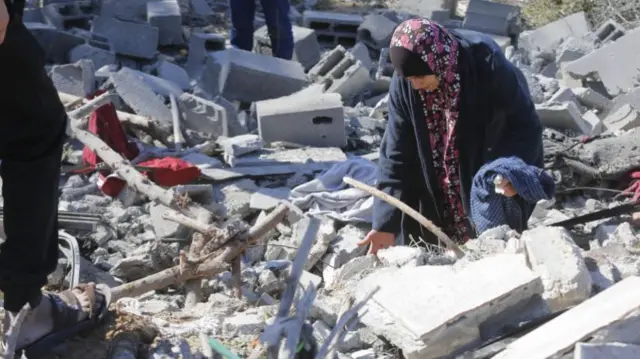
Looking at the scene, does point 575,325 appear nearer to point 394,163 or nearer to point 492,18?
point 394,163

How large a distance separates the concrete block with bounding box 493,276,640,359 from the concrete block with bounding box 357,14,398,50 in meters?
7.62

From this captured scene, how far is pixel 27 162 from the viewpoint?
118 inches

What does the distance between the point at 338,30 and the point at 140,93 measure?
3339mm

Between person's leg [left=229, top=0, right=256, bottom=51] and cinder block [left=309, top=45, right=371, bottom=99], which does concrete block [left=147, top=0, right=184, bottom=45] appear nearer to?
person's leg [left=229, top=0, right=256, bottom=51]

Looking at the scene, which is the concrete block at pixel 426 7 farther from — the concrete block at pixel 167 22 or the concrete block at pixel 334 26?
the concrete block at pixel 167 22

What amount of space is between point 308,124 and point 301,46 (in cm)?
232

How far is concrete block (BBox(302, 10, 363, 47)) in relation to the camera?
10.9m

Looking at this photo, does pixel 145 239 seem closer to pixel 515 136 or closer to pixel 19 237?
pixel 515 136

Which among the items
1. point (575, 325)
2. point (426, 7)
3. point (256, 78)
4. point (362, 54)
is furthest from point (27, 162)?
point (426, 7)

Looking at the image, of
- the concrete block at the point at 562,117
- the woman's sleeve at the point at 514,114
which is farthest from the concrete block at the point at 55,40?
the woman's sleeve at the point at 514,114

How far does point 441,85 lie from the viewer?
4.62 metres

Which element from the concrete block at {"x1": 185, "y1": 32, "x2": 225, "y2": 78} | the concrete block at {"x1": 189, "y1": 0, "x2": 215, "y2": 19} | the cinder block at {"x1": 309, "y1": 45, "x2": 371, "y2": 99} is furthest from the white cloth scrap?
the concrete block at {"x1": 189, "y1": 0, "x2": 215, "y2": 19}

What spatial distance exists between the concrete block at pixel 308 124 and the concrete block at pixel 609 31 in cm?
378

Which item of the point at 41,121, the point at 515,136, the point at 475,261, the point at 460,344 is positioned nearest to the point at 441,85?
the point at 515,136
